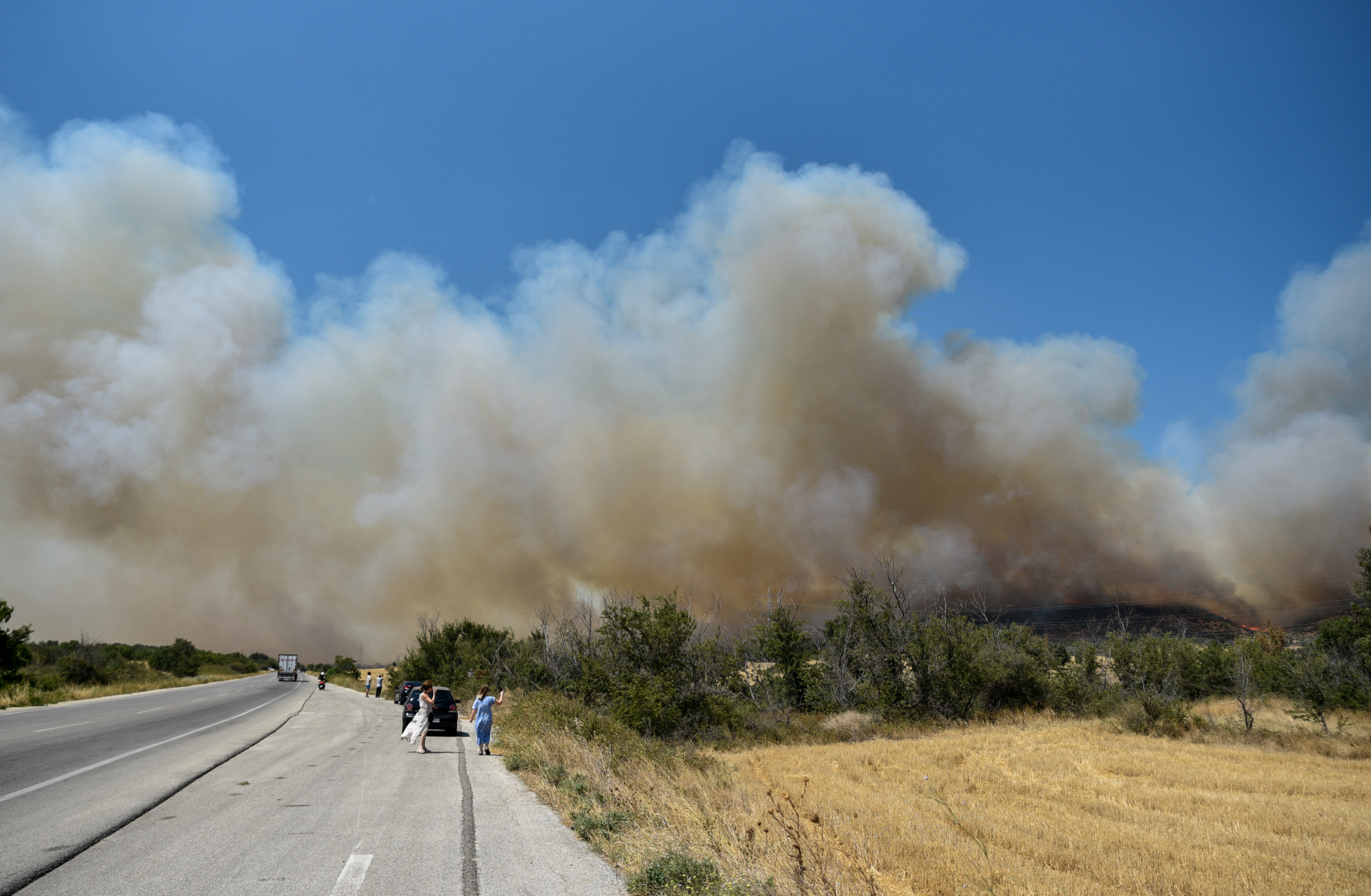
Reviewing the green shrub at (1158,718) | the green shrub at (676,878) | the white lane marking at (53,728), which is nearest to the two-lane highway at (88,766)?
the white lane marking at (53,728)

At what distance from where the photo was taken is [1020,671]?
121 feet

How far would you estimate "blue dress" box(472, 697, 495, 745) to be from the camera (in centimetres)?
1739

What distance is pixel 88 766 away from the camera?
1230cm

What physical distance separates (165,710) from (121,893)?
96.4ft

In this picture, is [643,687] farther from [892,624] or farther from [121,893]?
[121,893]

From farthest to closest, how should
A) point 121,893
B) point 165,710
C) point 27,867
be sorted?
point 165,710 < point 27,867 < point 121,893

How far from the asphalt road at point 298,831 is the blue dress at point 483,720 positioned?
5.61 feet

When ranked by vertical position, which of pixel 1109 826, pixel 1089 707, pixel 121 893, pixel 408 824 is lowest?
pixel 1089 707

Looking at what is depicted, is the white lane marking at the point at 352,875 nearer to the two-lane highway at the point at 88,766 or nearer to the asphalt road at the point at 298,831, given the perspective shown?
the asphalt road at the point at 298,831

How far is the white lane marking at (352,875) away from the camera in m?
5.83

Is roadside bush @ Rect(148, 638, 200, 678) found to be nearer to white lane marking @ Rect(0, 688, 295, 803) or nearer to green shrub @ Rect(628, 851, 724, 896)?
white lane marking @ Rect(0, 688, 295, 803)

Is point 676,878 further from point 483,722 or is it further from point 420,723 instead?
point 420,723

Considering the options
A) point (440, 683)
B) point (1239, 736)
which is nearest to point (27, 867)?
point (1239, 736)

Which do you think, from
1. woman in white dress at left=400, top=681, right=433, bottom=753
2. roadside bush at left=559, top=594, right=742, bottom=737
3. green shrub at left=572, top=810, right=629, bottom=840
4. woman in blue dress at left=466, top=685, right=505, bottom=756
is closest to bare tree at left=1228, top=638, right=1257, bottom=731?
roadside bush at left=559, top=594, right=742, bottom=737
